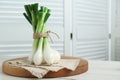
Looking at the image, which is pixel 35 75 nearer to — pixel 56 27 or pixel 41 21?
pixel 41 21

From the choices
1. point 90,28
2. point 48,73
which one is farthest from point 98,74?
point 90,28

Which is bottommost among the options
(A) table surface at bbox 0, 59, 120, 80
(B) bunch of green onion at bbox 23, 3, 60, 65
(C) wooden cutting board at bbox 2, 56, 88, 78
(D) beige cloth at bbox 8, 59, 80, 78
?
(A) table surface at bbox 0, 59, 120, 80

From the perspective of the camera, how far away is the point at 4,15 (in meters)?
1.68

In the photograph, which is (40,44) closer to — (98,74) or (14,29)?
(98,74)

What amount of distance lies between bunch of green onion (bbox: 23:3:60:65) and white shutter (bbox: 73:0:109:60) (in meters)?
1.01

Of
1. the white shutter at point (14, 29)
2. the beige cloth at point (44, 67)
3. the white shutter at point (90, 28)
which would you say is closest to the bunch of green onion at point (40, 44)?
the beige cloth at point (44, 67)

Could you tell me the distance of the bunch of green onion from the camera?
2.90 feet

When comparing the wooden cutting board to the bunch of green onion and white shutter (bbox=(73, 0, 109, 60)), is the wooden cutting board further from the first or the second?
white shutter (bbox=(73, 0, 109, 60))

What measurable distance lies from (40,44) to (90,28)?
1223mm

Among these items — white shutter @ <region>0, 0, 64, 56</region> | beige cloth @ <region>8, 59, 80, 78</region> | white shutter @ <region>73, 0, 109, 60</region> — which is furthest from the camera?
white shutter @ <region>73, 0, 109, 60</region>

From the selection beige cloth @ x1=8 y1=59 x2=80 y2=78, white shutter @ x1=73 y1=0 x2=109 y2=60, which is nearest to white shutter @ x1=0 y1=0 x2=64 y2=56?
white shutter @ x1=73 y1=0 x2=109 y2=60

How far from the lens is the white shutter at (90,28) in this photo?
6.37 feet

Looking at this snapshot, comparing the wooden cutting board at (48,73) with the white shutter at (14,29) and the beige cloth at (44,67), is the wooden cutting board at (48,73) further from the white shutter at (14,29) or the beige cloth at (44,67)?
the white shutter at (14,29)

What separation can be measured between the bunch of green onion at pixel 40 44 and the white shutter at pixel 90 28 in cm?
101
